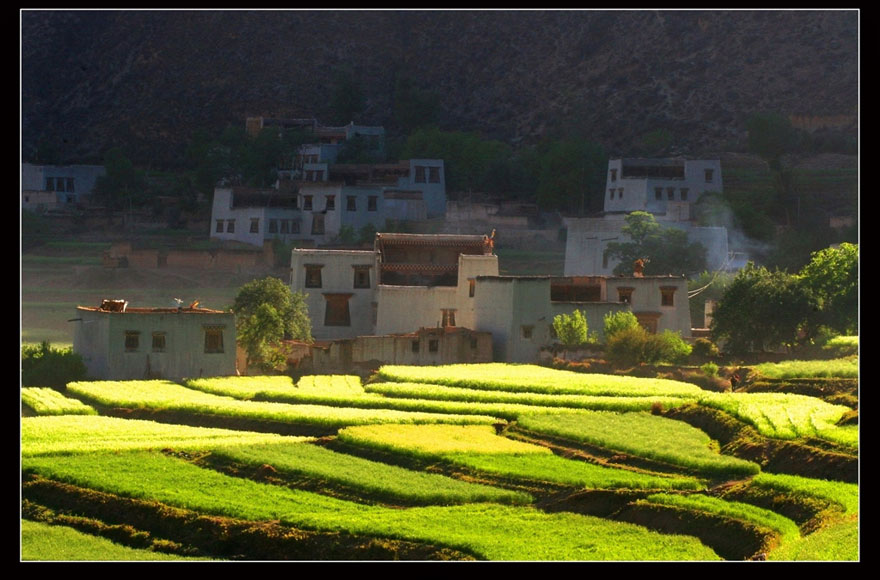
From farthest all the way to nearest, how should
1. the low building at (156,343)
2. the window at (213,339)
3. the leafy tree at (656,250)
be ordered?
the leafy tree at (656,250) < the window at (213,339) < the low building at (156,343)

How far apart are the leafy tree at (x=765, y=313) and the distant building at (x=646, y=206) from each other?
19.3 meters

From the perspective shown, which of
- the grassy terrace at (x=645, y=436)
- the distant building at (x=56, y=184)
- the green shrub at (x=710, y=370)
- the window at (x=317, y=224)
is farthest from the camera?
the distant building at (x=56, y=184)

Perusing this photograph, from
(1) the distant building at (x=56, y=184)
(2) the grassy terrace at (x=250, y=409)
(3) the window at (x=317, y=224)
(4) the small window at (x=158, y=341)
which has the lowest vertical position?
(2) the grassy terrace at (x=250, y=409)

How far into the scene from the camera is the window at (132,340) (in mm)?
53656

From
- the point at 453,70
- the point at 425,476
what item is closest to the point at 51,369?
the point at 425,476

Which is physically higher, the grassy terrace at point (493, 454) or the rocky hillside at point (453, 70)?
the rocky hillside at point (453, 70)

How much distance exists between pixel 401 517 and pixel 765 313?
84.6ft

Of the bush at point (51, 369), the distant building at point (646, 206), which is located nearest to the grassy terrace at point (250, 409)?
the bush at point (51, 369)

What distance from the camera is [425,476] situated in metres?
39.7

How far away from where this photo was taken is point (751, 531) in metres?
35.0

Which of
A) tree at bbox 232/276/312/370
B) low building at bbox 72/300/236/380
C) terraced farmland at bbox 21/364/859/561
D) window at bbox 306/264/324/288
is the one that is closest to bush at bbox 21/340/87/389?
low building at bbox 72/300/236/380

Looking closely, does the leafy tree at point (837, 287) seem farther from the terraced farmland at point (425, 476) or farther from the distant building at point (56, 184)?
the distant building at point (56, 184)

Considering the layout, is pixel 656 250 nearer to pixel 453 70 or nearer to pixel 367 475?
pixel 367 475

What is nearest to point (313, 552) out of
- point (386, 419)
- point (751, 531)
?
point (751, 531)
